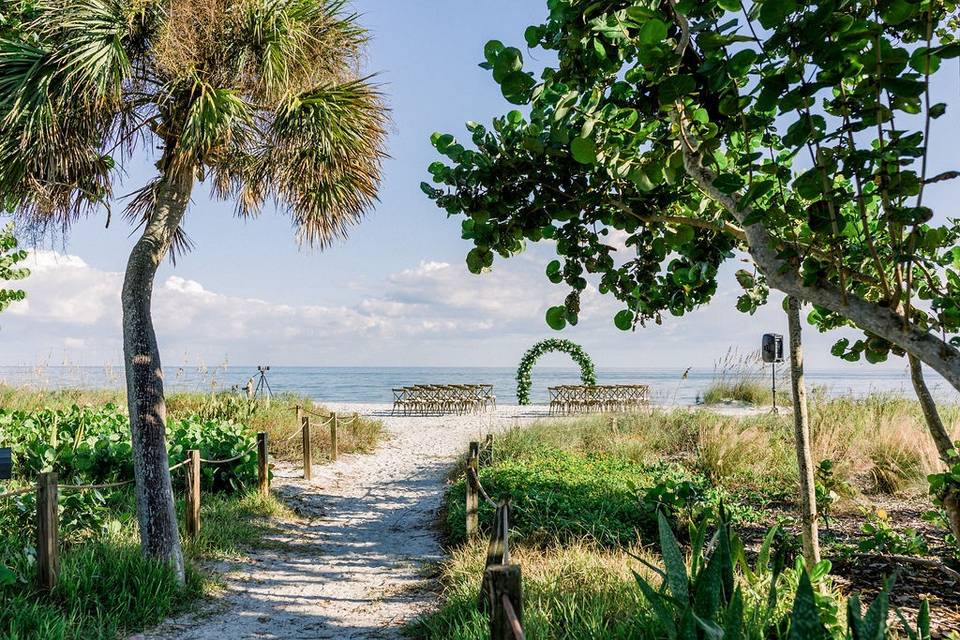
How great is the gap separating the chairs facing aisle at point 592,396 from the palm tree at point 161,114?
46.1 ft

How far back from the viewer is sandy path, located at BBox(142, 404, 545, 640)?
15.7ft

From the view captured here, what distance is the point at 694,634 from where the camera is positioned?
2467 mm

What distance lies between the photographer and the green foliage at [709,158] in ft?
6.31

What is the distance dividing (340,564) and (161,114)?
4.32 m

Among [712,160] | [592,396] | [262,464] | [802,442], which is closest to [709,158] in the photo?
[712,160]

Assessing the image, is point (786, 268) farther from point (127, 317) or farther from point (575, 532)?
point (127, 317)

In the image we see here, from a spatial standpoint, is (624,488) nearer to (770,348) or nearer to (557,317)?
(557,317)

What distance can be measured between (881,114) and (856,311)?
0.69 meters

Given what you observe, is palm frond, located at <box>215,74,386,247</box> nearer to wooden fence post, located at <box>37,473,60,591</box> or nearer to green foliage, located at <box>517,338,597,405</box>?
wooden fence post, located at <box>37,473,60,591</box>

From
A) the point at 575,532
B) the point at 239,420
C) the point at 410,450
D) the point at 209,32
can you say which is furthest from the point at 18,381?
the point at 575,532

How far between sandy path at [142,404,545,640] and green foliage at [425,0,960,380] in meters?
3.21

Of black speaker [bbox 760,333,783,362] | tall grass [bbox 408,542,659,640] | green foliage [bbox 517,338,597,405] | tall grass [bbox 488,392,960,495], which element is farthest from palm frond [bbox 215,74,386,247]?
green foliage [bbox 517,338,597,405]

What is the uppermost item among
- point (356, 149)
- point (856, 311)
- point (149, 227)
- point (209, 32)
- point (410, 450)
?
point (209, 32)

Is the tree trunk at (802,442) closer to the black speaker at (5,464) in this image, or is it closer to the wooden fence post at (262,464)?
the black speaker at (5,464)
